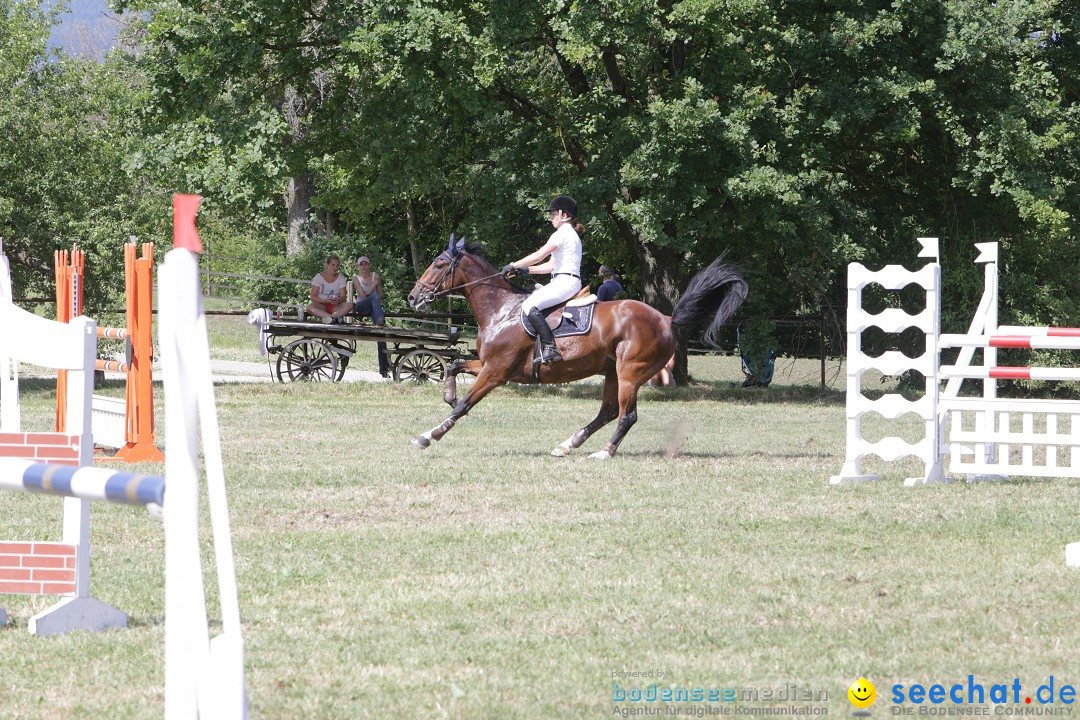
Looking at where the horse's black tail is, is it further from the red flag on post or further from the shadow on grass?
the red flag on post

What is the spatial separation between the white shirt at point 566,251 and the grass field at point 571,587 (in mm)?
1792

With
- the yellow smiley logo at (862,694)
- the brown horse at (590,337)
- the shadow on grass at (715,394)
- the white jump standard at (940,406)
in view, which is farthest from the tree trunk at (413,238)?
the yellow smiley logo at (862,694)

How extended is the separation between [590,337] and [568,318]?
268 mm

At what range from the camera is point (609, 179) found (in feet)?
66.0

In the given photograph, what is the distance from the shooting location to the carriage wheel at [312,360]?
71.1 feet

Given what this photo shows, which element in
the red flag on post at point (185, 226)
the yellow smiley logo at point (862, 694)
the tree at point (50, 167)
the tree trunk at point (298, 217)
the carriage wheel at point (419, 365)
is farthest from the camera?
the tree trunk at point (298, 217)

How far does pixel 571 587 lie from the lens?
5996mm

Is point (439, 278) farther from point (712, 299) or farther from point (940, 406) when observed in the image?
point (940, 406)

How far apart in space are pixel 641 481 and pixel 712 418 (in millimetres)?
7106

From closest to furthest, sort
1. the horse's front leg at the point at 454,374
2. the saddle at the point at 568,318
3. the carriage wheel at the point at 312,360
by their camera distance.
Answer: the saddle at the point at 568,318, the horse's front leg at the point at 454,374, the carriage wheel at the point at 312,360

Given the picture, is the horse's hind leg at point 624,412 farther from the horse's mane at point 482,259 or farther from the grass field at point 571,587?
the horse's mane at point 482,259

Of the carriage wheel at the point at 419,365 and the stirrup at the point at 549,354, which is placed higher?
the stirrup at the point at 549,354

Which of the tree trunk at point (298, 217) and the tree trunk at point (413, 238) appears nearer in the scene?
the tree trunk at point (298, 217)

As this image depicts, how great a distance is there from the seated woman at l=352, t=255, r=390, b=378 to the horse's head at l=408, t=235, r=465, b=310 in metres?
9.67
